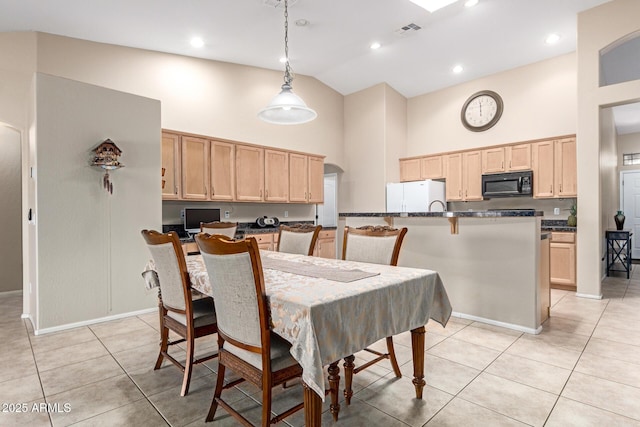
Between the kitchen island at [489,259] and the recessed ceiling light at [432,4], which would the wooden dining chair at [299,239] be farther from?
the recessed ceiling light at [432,4]

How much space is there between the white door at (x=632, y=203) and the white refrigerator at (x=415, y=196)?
4.58m

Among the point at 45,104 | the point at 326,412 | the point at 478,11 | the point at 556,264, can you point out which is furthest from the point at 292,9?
the point at 556,264

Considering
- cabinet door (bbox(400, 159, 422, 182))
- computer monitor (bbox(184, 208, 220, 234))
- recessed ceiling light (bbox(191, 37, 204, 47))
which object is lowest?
computer monitor (bbox(184, 208, 220, 234))

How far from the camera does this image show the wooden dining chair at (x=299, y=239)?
307 centimetres

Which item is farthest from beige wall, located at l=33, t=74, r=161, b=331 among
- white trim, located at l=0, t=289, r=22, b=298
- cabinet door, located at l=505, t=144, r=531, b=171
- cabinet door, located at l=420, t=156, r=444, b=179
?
cabinet door, located at l=505, t=144, r=531, b=171

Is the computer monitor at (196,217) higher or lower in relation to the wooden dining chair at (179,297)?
higher

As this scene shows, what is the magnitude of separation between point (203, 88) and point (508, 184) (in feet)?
16.6

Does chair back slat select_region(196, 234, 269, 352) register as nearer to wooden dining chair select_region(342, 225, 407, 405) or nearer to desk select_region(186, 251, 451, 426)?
desk select_region(186, 251, 451, 426)

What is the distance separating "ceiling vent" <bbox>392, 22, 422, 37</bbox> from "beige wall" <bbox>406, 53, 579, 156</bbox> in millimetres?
1945

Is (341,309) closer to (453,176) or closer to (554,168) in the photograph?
(554,168)

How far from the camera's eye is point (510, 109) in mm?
5730

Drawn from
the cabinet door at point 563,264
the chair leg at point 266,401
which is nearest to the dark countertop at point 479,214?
the cabinet door at point 563,264

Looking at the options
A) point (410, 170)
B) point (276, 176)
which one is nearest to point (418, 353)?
point (276, 176)

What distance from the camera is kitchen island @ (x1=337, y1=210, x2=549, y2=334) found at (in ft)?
10.3
